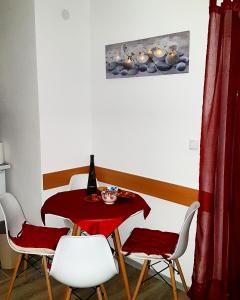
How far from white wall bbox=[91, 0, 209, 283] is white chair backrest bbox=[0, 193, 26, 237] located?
3.53ft

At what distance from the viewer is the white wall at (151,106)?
2.65 metres

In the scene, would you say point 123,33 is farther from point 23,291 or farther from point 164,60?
point 23,291

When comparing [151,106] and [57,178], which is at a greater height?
[151,106]

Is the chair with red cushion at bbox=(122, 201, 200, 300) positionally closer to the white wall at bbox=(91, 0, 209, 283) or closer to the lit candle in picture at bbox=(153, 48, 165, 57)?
the white wall at bbox=(91, 0, 209, 283)

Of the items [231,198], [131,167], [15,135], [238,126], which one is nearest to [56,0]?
[15,135]

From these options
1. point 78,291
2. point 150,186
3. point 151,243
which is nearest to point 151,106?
point 150,186

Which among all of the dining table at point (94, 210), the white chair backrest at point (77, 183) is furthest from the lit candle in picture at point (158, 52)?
the white chair backrest at point (77, 183)

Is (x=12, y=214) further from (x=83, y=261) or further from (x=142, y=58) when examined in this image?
(x=142, y=58)

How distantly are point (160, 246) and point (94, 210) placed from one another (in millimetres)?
583

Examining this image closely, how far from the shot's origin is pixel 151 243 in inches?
102

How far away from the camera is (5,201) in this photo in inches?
109

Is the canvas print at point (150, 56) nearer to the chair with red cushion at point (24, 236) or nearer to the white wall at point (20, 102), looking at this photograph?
the white wall at point (20, 102)

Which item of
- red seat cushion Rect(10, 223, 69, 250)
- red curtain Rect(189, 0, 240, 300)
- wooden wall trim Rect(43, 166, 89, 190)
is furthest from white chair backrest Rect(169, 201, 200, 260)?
wooden wall trim Rect(43, 166, 89, 190)

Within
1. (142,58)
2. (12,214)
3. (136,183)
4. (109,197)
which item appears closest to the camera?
(109,197)
